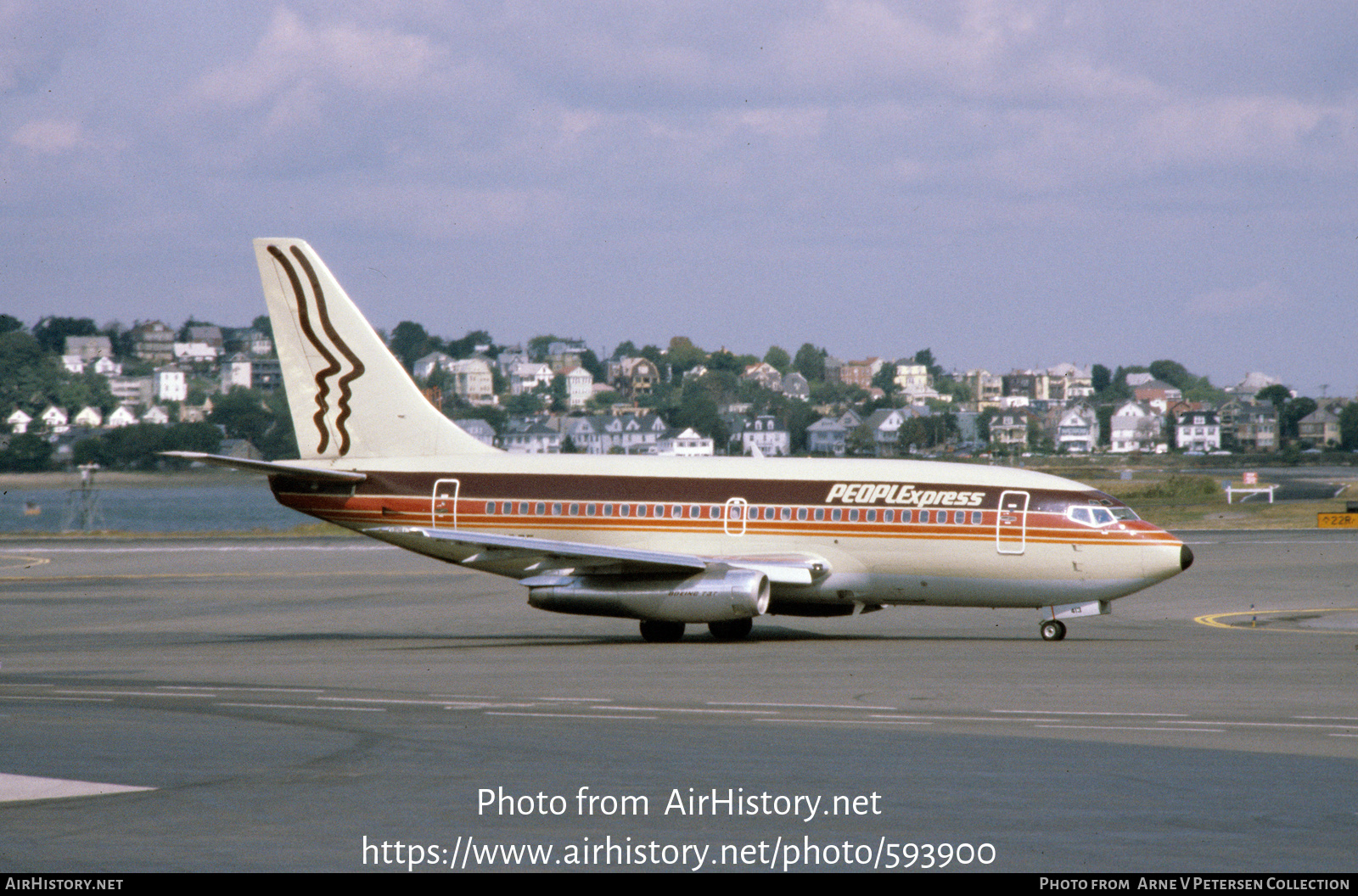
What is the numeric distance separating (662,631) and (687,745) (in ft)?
54.3

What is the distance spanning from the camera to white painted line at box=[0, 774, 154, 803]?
1530 cm

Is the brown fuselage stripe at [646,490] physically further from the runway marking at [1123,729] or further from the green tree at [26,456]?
the green tree at [26,456]

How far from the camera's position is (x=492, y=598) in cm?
4709

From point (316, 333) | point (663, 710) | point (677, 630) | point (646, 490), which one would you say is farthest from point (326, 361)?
point (663, 710)

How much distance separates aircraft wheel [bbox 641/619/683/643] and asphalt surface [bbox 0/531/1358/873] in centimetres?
70

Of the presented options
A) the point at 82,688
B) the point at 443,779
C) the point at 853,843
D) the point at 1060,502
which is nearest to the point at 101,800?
the point at 443,779

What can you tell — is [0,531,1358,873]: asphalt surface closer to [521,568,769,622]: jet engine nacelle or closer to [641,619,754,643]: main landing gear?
[641,619,754,643]: main landing gear

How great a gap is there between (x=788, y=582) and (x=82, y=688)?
15.2m

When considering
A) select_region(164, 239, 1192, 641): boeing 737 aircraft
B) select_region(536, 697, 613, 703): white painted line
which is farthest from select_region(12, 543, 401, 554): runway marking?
select_region(536, 697, 613, 703): white painted line

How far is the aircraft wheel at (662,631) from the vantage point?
35188 millimetres

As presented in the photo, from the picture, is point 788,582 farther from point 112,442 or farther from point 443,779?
point 112,442

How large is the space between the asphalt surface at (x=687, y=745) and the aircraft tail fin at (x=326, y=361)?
533cm
